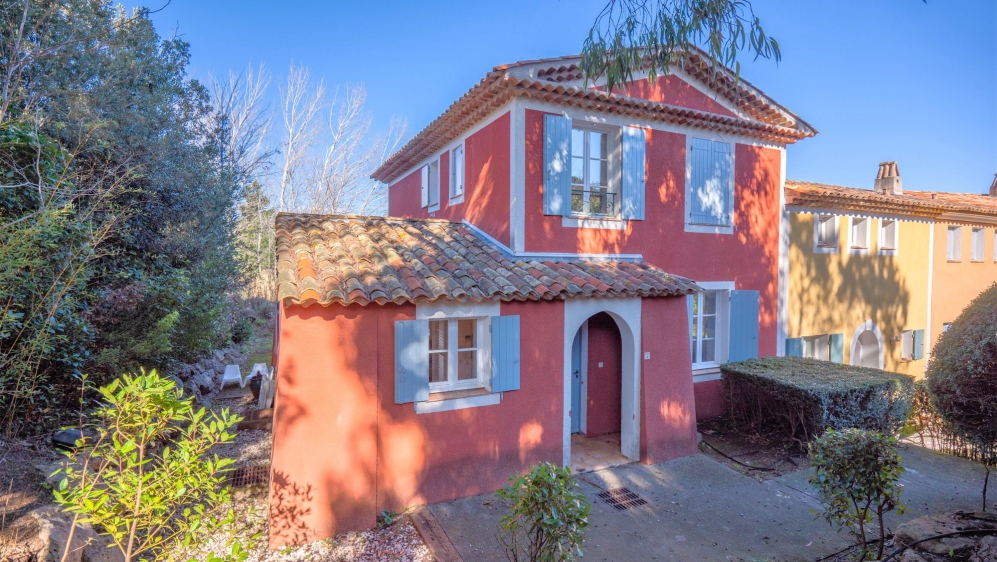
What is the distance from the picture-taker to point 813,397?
28.5ft

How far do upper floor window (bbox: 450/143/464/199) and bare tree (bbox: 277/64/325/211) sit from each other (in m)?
18.7

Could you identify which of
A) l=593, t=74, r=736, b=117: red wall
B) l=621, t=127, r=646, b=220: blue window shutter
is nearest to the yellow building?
l=593, t=74, r=736, b=117: red wall

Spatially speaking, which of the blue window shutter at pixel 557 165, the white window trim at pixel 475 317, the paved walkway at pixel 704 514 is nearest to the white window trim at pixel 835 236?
the paved walkway at pixel 704 514

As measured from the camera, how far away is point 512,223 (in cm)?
856

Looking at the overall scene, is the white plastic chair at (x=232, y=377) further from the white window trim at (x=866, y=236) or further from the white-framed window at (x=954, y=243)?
the white-framed window at (x=954, y=243)

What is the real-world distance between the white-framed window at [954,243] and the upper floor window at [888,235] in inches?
152

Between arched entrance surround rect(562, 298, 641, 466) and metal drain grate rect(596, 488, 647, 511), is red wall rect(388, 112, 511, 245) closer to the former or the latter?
arched entrance surround rect(562, 298, 641, 466)

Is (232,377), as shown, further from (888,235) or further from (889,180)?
(889,180)

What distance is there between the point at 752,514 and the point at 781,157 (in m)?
8.23

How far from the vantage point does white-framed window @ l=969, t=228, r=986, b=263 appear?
17141 millimetres

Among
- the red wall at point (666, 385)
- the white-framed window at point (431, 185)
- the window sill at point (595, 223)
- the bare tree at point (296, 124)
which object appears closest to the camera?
the red wall at point (666, 385)

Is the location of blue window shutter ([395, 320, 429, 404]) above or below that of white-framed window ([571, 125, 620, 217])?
below

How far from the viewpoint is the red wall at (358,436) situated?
235 inches

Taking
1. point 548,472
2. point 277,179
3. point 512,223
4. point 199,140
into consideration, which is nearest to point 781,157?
point 512,223
